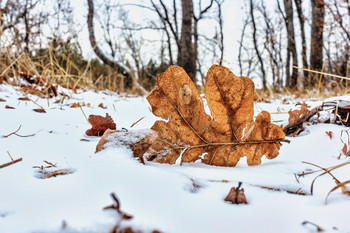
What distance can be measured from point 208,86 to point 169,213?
36cm

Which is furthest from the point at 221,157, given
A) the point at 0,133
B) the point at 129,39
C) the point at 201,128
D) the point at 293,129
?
the point at 129,39

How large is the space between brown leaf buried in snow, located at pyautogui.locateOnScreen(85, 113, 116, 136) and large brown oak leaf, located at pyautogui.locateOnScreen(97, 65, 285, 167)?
0.31 meters

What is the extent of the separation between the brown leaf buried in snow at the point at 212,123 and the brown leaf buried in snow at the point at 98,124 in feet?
1.03

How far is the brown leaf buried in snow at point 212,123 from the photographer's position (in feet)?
2.10

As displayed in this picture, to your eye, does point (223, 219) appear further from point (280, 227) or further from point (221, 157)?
point (221, 157)

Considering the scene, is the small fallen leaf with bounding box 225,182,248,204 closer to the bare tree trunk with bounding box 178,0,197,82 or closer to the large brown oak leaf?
the large brown oak leaf

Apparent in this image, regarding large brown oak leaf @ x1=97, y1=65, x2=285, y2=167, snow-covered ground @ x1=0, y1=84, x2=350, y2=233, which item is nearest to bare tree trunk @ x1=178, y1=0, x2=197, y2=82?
large brown oak leaf @ x1=97, y1=65, x2=285, y2=167

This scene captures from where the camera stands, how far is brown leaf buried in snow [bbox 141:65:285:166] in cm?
64

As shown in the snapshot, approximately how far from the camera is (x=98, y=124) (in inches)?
35.7

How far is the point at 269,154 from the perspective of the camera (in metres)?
0.67

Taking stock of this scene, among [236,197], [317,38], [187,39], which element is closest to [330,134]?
[236,197]

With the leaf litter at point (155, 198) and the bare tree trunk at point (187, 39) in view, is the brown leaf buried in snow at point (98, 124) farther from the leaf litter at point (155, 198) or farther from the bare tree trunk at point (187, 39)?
the bare tree trunk at point (187, 39)

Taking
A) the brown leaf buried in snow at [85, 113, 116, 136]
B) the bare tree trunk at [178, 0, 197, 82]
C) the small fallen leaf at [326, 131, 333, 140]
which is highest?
the bare tree trunk at [178, 0, 197, 82]

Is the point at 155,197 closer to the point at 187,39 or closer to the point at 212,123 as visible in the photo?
the point at 212,123
